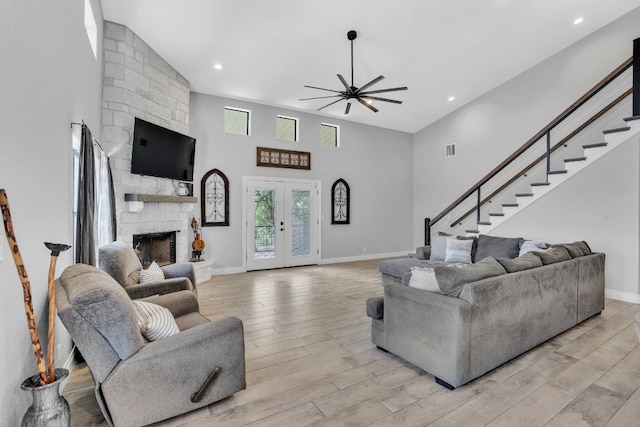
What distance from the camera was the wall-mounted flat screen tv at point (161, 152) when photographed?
4570mm

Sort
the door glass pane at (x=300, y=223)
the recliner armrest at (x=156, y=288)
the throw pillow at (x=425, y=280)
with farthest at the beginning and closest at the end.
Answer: the door glass pane at (x=300, y=223) → the recliner armrest at (x=156, y=288) → the throw pillow at (x=425, y=280)

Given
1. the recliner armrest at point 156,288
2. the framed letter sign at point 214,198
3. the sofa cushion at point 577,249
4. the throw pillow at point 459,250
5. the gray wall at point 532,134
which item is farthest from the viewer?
the framed letter sign at point 214,198

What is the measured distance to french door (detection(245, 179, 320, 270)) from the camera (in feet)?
22.5

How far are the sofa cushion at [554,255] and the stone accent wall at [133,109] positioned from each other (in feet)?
17.2

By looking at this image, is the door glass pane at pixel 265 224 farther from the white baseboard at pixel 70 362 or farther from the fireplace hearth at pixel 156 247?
the white baseboard at pixel 70 362

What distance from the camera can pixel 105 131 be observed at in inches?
171

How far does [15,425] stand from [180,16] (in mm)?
4645

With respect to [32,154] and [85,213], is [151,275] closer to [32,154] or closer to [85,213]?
[85,213]

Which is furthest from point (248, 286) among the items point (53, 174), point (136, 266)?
point (53, 174)

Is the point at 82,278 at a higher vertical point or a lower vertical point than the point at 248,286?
higher

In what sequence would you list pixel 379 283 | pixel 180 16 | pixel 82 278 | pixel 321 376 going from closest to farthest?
pixel 82 278 < pixel 321 376 < pixel 180 16 < pixel 379 283

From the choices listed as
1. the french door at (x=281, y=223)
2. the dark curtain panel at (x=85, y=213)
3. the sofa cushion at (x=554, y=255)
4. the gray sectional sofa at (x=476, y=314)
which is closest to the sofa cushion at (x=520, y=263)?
the gray sectional sofa at (x=476, y=314)

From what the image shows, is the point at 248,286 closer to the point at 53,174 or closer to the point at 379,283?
the point at 379,283

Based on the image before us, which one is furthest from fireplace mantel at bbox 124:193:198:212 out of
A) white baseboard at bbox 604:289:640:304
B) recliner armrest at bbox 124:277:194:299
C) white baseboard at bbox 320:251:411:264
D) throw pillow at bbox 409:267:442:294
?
white baseboard at bbox 604:289:640:304
